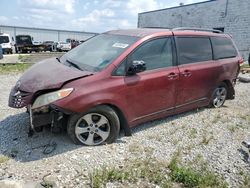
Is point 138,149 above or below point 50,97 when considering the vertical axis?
below

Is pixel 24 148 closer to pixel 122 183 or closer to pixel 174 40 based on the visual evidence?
pixel 122 183

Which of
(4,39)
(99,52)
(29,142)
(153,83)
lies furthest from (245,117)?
(4,39)

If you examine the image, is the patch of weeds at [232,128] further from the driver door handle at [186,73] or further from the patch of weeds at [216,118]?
the driver door handle at [186,73]

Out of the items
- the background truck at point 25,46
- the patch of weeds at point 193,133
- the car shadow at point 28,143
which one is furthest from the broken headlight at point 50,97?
the background truck at point 25,46

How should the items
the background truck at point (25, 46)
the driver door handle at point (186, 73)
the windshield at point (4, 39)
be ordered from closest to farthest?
1. the driver door handle at point (186, 73)
2. the windshield at point (4, 39)
3. the background truck at point (25, 46)

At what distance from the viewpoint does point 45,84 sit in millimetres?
4027

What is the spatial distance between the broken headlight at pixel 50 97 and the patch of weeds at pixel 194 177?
1.70 m

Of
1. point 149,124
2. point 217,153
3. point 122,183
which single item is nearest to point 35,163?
point 122,183

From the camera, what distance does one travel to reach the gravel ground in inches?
142

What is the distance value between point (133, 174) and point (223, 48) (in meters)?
4.01

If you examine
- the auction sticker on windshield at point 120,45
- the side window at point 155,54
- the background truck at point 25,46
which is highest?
the auction sticker on windshield at point 120,45

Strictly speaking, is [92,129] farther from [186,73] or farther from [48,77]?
[186,73]

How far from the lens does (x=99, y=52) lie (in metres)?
4.83

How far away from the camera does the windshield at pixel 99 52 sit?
14.7 feet
